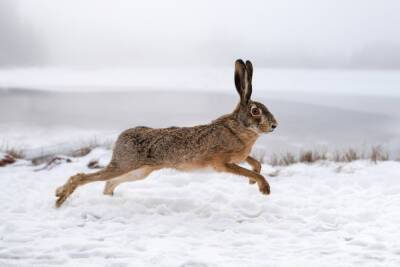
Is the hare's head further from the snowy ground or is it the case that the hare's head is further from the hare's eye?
the snowy ground

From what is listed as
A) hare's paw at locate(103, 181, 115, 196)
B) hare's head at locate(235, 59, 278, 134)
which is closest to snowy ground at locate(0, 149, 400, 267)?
hare's paw at locate(103, 181, 115, 196)

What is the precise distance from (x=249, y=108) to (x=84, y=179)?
9.00 feet

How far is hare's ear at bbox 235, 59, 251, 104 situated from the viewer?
7688mm

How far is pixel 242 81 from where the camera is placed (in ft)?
25.6

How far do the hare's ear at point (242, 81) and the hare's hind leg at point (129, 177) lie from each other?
1790 millimetres

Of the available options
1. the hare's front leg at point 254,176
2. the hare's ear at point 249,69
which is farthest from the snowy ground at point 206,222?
the hare's ear at point 249,69

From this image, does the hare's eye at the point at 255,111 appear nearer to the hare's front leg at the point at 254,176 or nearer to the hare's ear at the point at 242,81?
the hare's ear at the point at 242,81

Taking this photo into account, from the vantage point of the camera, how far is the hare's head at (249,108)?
7.67 m

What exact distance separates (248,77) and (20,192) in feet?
15.2

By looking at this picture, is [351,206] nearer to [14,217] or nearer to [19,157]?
[14,217]

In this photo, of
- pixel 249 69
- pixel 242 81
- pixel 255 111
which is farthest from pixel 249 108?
pixel 249 69

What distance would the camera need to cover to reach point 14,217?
7762mm

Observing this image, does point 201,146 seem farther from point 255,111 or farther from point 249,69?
point 249,69

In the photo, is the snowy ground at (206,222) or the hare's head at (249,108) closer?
the snowy ground at (206,222)
